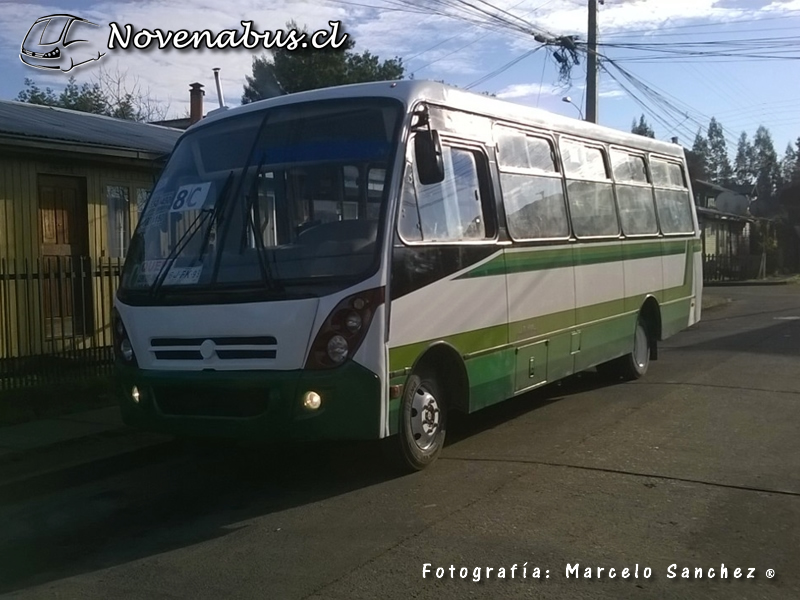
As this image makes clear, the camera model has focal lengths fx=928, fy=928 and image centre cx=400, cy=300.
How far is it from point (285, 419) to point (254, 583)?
1.55m

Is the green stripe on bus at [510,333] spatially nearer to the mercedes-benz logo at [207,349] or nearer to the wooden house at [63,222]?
the mercedes-benz logo at [207,349]

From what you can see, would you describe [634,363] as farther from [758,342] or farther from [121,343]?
[121,343]

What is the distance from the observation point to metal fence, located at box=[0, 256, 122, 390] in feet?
36.0

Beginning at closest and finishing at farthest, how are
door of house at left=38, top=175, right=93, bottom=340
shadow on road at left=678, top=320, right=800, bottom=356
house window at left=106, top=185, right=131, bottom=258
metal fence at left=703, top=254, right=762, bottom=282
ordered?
door of house at left=38, top=175, right=93, bottom=340 < house window at left=106, top=185, right=131, bottom=258 < shadow on road at left=678, top=320, right=800, bottom=356 < metal fence at left=703, top=254, right=762, bottom=282

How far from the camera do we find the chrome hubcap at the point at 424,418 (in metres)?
7.12

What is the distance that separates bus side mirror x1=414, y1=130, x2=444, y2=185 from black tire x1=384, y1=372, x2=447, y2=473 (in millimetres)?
1495

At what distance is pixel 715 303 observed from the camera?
2661 cm

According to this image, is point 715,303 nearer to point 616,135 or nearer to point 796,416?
point 616,135

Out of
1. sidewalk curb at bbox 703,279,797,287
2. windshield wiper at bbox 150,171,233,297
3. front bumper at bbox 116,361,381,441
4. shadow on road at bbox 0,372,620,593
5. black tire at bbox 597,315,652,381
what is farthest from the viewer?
sidewalk curb at bbox 703,279,797,287

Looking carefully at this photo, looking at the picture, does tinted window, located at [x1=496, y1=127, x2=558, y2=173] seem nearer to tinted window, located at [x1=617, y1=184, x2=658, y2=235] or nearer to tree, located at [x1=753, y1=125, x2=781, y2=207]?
tinted window, located at [x1=617, y1=184, x2=658, y2=235]

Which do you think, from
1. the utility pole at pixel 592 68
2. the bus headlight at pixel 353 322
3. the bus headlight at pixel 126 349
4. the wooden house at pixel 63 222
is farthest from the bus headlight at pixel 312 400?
the utility pole at pixel 592 68

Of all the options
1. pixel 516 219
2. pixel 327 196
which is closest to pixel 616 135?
pixel 516 219

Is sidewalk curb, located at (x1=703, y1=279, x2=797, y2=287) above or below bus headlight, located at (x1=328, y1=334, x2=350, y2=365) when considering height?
below

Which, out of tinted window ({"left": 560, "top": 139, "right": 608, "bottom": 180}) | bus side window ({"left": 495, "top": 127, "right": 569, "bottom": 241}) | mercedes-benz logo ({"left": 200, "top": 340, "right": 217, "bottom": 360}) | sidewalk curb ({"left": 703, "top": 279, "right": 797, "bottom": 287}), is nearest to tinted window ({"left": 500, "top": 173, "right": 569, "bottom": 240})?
bus side window ({"left": 495, "top": 127, "right": 569, "bottom": 241})
